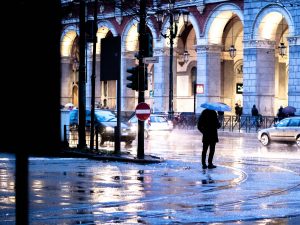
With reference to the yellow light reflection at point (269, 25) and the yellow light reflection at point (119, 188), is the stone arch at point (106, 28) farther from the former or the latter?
the yellow light reflection at point (119, 188)

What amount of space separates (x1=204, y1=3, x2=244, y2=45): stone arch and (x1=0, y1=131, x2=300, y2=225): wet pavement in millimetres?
31023

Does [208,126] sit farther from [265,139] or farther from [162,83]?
[162,83]

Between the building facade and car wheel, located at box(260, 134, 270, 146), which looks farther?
the building facade

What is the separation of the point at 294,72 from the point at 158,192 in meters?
35.5

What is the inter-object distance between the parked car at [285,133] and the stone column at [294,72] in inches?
551

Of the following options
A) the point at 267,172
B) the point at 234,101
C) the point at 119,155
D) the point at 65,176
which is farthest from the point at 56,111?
the point at 234,101

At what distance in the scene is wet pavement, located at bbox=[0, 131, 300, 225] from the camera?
11078mm

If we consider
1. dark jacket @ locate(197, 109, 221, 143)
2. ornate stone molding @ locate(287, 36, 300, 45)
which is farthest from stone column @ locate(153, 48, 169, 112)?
dark jacket @ locate(197, 109, 221, 143)

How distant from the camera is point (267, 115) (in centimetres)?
5106

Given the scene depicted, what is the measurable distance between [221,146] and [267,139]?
8.12 feet

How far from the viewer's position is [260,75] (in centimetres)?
5150

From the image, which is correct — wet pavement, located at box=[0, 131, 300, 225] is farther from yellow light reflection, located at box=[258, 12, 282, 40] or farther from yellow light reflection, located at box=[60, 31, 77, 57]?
yellow light reflection, located at box=[60, 31, 77, 57]

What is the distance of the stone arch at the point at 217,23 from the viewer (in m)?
53.8

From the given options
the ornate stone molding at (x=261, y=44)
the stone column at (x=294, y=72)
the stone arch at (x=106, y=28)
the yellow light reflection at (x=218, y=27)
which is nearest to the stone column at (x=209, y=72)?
the yellow light reflection at (x=218, y=27)
